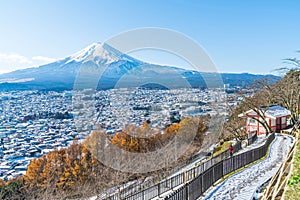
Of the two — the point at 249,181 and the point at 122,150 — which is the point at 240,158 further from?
the point at 122,150

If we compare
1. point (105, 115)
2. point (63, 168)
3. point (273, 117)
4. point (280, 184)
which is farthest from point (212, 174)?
point (105, 115)

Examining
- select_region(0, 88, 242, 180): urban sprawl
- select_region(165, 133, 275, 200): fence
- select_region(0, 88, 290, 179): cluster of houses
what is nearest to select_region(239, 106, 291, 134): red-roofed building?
select_region(0, 88, 290, 179): cluster of houses

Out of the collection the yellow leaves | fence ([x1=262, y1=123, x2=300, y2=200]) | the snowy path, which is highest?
fence ([x1=262, y1=123, x2=300, y2=200])

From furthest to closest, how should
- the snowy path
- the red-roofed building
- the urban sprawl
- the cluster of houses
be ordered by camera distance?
the urban sprawl, the cluster of houses, the red-roofed building, the snowy path

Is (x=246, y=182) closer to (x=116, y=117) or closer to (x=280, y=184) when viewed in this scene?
(x=280, y=184)

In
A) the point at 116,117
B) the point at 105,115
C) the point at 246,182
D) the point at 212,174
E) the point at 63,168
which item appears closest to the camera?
the point at 246,182

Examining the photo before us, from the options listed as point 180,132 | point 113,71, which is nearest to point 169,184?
point 113,71

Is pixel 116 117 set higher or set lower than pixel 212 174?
lower

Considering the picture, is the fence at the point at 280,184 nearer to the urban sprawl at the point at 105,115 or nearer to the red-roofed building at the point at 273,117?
the urban sprawl at the point at 105,115

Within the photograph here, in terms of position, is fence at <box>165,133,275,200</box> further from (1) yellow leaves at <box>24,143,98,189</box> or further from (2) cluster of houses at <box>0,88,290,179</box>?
(1) yellow leaves at <box>24,143,98,189</box>
